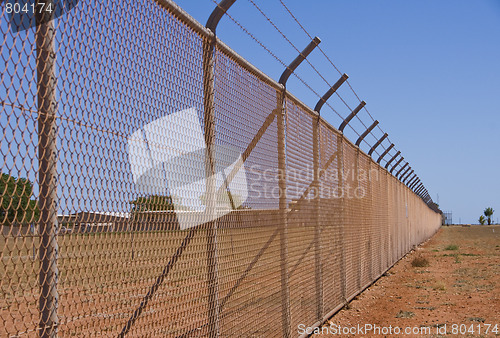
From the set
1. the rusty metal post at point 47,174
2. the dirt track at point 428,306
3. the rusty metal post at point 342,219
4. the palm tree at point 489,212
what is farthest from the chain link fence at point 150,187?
the palm tree at point 489,212

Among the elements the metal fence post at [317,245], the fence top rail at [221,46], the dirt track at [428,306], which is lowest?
the dirt track at [428,306]

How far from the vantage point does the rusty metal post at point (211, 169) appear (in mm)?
3461

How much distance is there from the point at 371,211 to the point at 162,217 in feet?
26.7

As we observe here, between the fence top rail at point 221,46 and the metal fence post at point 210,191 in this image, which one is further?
the metal fence post at point 210,191

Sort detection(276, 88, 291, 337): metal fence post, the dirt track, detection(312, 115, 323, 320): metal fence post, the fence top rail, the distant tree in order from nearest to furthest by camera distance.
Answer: the distant tree, the fence top rail, detection(276, 88, 291, 337): metal fence post, detection(312, 115, 323, 320): metal fence post, the dirt track

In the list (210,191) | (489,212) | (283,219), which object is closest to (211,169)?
(210,191)

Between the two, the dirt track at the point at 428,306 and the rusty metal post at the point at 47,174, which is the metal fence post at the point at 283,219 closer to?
the dirt track at the point at 428,306

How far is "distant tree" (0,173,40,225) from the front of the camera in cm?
184

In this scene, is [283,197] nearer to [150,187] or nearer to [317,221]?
[317,221]

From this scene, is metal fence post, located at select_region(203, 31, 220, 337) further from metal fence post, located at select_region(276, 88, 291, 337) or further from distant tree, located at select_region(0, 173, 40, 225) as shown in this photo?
distant tree, located at select_region(0, 173, 40, 225)

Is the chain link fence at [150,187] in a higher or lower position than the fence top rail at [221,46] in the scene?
lower

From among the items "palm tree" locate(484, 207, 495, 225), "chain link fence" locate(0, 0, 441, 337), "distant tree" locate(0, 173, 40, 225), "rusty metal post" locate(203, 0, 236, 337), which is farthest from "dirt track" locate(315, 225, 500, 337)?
"palm tree" locate(484, 207, 495, 225)

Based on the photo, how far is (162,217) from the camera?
287 cm

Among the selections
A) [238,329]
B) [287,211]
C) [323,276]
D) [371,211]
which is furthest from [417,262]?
[238,329]
